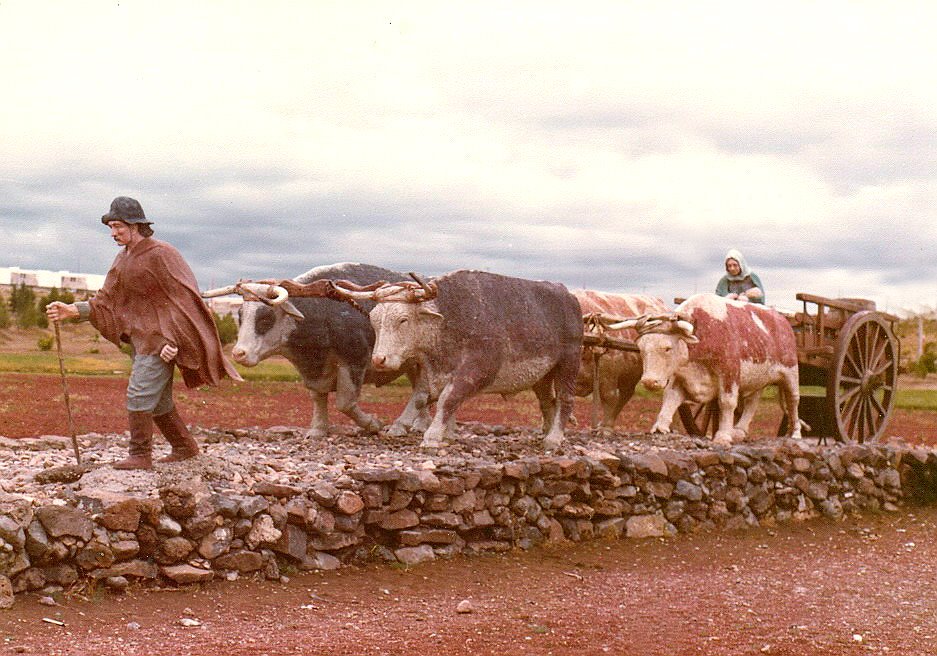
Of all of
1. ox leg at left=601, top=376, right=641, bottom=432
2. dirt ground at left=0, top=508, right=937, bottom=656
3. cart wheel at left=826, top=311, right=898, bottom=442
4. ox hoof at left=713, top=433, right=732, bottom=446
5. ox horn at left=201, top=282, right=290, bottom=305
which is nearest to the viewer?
dirt ground at left=0, top=508, right=937, bottom=656

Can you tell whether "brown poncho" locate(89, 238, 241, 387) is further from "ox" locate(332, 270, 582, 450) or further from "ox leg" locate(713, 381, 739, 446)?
"ox leg" locate(713, 381, 739, 446)

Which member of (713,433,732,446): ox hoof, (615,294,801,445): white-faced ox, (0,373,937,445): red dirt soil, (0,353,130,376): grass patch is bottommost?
(0,353,130,376): grass patch

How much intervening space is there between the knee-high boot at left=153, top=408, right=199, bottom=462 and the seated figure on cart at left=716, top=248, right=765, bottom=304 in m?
7.61

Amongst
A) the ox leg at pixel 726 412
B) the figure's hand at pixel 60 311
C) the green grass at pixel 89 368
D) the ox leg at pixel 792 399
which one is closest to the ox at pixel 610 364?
the ox leg at pixel 726 412

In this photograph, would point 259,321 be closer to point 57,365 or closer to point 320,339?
point 320,339

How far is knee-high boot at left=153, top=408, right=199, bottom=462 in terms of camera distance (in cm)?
820

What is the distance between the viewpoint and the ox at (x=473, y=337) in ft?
31.5

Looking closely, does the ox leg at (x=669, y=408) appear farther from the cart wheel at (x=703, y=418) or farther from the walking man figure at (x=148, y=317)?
Result: the walking man figure at (x=148, y=317)

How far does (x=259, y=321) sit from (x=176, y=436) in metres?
1.93

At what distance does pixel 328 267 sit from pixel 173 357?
120 inches

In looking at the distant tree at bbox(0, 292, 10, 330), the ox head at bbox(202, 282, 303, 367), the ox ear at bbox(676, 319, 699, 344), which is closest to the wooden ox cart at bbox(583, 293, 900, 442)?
the ox ear at bbox(676, 319, 699, 344)

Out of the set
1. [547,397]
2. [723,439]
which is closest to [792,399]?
[723,439]

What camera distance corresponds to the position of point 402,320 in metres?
9.57

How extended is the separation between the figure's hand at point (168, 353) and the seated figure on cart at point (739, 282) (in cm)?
789
